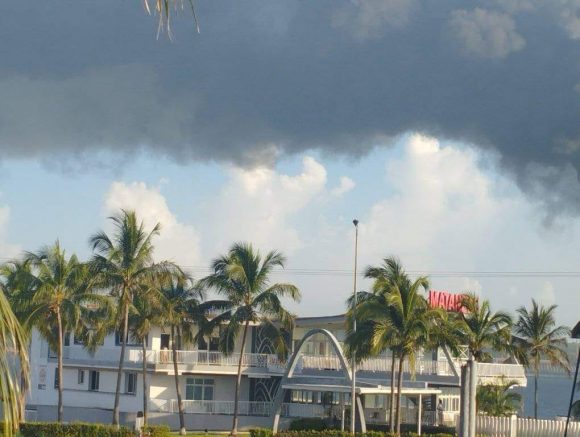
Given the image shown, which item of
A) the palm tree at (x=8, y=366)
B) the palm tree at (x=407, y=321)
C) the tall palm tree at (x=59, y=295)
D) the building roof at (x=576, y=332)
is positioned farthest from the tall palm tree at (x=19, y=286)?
the palm tree at (x=8, y=366)

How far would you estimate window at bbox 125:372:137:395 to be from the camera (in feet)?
230

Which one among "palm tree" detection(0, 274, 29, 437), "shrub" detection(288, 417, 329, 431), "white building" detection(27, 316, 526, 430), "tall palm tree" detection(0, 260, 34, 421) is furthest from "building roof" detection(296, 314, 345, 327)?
"palm tree" detection(0, 274, 29, 437)

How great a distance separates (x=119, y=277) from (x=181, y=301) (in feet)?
18.4

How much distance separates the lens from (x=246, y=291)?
64.1 meters

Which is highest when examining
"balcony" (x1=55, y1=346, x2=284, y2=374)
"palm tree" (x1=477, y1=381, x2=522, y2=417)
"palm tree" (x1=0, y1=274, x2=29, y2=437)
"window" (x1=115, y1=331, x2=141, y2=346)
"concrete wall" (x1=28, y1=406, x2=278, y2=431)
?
"palm tree" (x1=0, y1=274, x2=29, y2=437)

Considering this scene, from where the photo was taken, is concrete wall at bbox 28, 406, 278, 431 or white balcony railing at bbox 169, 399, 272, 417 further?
white balcony railing at bbox 169, 399, 272, 417

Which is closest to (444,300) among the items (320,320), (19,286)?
(320,320)

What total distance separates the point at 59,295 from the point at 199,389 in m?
13.8

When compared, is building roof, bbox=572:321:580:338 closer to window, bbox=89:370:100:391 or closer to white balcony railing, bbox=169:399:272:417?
white balcony railing, bbox=169:399:272:417

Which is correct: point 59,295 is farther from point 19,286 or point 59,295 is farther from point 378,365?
point 378,365

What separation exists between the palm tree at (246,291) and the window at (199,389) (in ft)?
19.5

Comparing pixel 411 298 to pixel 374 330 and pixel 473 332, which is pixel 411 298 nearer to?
pixel 374 330

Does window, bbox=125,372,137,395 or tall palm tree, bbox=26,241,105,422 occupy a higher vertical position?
tall palm tree, bbox=26,241,105,422

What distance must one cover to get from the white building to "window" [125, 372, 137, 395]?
0.07 m
